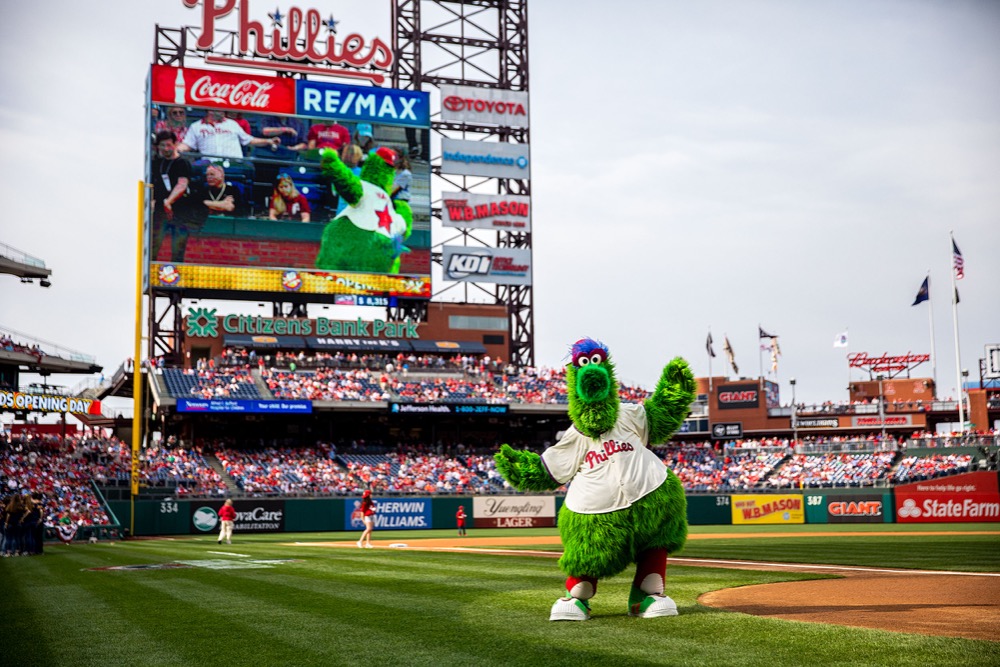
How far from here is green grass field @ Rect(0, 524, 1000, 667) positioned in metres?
6.52

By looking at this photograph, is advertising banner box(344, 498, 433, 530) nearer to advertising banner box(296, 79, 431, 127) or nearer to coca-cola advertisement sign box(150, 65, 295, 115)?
advertising banner box(296, 79, 431, 127)

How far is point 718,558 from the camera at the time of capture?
17.6 metres

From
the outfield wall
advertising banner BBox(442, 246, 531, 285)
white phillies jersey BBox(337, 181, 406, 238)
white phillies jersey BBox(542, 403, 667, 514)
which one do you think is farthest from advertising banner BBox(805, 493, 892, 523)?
white phillies jersey BBox(542, 403, 667, 514)

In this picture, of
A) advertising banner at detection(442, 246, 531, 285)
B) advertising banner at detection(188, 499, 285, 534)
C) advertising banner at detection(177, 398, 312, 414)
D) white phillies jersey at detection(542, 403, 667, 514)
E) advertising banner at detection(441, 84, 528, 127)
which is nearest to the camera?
white phillies jersey at detection(542, 403, 667, 514)

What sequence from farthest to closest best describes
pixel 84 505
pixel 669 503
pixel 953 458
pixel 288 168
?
pixel 288 168, pixel 953 458, pixel 84 505, pixel 669 503

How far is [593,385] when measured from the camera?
862 centimetres

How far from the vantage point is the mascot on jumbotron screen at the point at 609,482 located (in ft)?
27.1

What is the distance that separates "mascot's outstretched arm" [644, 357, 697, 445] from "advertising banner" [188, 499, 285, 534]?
30614 millimetres

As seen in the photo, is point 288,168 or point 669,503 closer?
point 669,503

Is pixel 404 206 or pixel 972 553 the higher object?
pixel 404 206

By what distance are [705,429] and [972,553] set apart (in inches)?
1943

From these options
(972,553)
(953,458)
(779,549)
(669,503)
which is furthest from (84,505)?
(953,458)

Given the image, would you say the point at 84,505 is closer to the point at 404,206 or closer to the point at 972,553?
the point at 404,206

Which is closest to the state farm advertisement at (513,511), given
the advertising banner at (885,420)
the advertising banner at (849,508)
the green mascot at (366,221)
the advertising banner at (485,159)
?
the advertising banner at (849,508)
